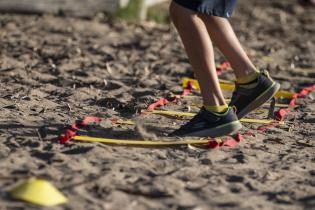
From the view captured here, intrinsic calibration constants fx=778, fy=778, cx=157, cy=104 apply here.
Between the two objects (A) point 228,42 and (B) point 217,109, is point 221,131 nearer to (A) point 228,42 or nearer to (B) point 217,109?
(B) point 217,109

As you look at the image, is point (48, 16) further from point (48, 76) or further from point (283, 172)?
point (283, 172)

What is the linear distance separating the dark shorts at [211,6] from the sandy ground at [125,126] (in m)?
0.83

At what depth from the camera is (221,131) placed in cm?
489

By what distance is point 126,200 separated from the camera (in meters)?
3.78

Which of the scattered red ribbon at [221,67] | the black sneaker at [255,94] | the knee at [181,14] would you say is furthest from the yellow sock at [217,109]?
the scattered red ribbon at [221,67]

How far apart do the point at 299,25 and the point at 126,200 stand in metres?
7.24

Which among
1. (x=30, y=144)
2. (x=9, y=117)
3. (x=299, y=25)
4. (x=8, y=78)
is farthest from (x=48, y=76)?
(x=299, y=25)

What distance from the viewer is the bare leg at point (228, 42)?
5000 millimetres

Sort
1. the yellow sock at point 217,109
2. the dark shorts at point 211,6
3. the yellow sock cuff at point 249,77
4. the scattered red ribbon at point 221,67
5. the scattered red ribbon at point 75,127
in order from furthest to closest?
the scattered red ribbon at point 221,67 → the yellow sock cuff at point 249,77 → the yellow sock at point 217,109 → the dark shorts at point 211,6 → the scattered red ribbon at point 75,127

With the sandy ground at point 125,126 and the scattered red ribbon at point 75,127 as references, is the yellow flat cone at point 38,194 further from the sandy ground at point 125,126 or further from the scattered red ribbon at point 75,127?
the scattered red ribbon at point 75,127

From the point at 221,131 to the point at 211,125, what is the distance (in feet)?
0.24

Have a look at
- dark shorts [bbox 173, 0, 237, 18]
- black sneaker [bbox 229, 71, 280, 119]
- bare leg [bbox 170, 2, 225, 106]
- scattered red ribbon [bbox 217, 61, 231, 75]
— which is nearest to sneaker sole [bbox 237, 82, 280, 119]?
black sneaker [bbox 229, 71, 280, 119]

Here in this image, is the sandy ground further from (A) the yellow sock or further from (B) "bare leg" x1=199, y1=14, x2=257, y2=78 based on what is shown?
(B) "bare leg" x1=199, y1=14, x2=257, y2=78

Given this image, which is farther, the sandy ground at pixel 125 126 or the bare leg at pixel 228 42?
the bare leg at pixel 228 42
